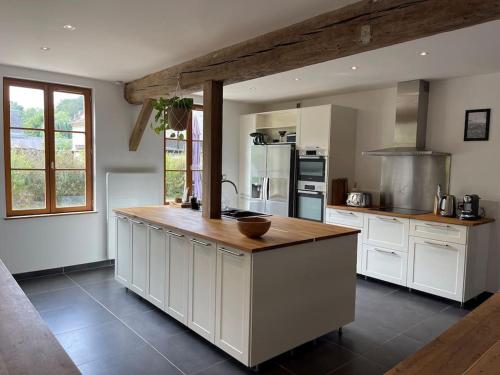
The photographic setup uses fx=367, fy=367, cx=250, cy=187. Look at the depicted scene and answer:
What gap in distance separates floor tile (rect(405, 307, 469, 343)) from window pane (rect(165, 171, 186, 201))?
3.58 meters

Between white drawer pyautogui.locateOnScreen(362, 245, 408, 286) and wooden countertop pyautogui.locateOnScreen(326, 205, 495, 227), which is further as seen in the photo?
white drawer pyautogui.locateOnScreen(362, 245, 408, 286)

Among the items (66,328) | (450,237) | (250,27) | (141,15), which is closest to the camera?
(141,15)

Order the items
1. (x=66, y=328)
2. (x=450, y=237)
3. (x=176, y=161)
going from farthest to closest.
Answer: (x=176, y=161)
(x=450, y=237)
(x=66, y=328)

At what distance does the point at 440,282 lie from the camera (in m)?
3.76

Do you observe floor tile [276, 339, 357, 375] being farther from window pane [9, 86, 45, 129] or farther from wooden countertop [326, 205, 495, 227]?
window pane [9, 86, 45, 129]

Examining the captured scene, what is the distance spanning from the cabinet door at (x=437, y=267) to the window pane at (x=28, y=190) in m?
4.28

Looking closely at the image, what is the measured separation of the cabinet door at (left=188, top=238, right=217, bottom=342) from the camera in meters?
2.60

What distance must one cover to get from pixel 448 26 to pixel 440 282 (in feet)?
9.03

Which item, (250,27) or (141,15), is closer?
(141,15)

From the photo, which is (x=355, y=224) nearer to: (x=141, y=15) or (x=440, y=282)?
(x=440, y=282)

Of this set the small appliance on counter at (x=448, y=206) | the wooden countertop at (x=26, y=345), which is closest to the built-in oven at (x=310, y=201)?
the small appliance on counter at (x=448, y=206)

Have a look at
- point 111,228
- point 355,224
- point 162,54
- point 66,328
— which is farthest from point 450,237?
point 111,228

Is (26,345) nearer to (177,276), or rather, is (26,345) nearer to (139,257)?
(177,276)

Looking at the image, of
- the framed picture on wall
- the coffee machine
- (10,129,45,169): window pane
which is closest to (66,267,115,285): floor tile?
(10,129,45,169): window pane
